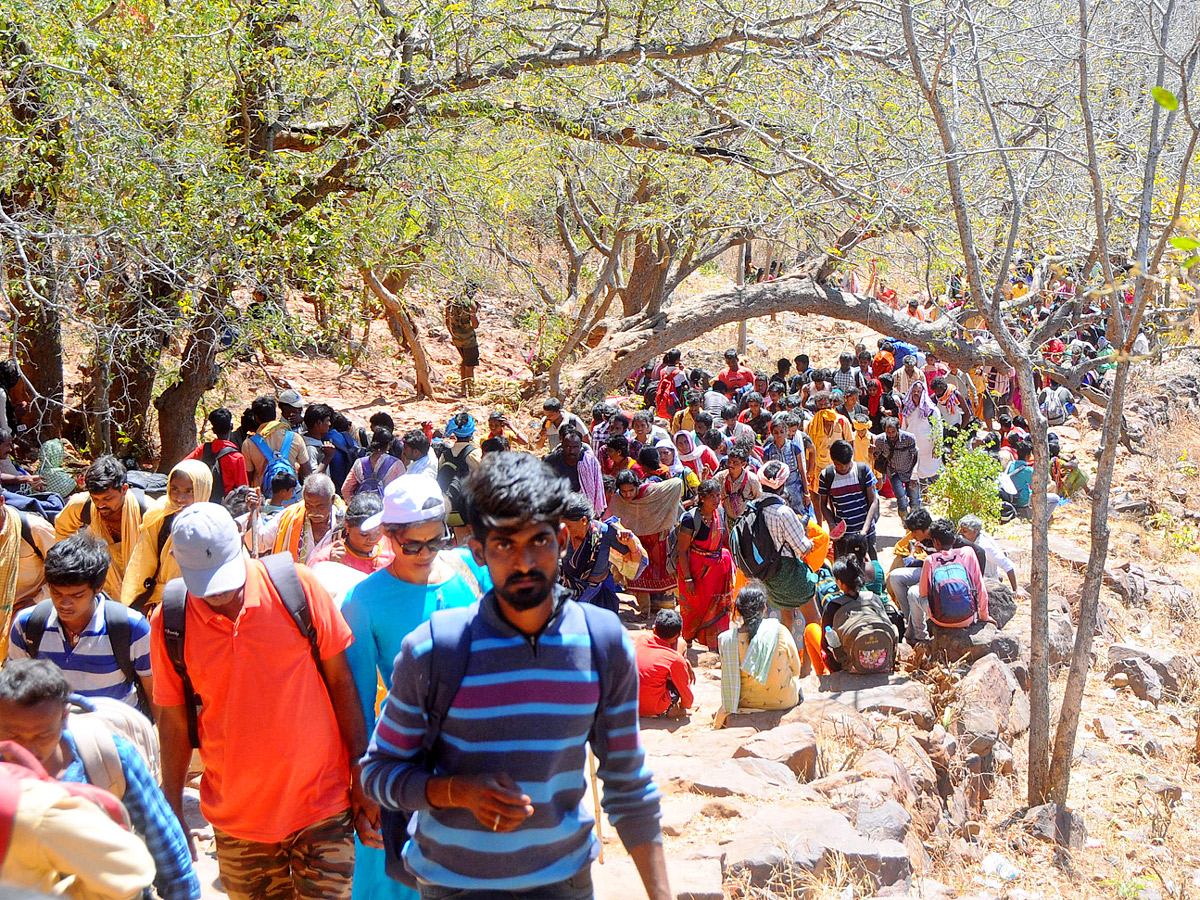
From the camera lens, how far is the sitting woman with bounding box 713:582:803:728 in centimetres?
619

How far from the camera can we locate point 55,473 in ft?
24.7

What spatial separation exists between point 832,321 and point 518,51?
58.4 feet

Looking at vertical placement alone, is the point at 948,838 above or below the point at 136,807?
below

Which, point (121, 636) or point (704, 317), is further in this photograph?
point (704, 317)

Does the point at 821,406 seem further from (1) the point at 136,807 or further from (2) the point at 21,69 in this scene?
(1) the point at 136,807

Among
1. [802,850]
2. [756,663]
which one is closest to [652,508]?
[756,663]

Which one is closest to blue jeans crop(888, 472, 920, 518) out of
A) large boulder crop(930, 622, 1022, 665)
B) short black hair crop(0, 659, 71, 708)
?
large boulder crop(930, 622, 1022, 665)

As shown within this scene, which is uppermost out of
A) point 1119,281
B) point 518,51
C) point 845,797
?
point 518,51

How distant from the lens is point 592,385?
14.5 meters

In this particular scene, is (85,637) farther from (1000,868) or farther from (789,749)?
(1000,868)

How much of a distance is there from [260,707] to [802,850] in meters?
2.65

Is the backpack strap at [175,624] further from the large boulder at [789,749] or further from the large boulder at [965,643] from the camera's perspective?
the large boulder at [965,643]

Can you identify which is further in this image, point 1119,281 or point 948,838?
point 948,838

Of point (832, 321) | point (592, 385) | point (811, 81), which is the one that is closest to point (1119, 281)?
point (811, 81)
